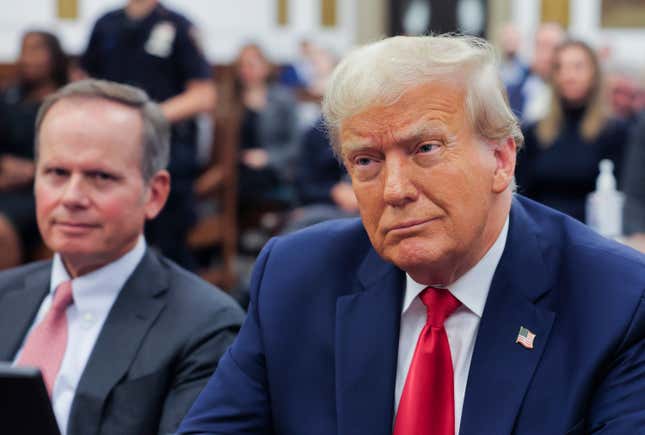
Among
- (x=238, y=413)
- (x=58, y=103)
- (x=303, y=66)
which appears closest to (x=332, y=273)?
(x=238, y=413)

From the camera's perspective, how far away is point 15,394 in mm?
1560

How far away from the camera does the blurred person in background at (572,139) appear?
5.03 meters

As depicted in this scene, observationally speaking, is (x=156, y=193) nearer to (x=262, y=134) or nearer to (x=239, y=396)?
(x=239, y=396)

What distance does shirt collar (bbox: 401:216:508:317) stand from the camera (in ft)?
5.82

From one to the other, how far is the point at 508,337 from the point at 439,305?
0.40 feet

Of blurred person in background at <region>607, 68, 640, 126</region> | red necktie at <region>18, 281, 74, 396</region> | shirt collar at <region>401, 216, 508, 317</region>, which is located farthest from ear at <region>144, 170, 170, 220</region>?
blurred person in background at <region>607, 68, 640, 126</region>

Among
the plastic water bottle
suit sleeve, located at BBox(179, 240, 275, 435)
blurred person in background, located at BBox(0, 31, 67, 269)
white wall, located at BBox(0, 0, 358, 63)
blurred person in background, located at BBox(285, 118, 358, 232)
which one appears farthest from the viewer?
white wall, located at BBox(0, 0, 358, 63)

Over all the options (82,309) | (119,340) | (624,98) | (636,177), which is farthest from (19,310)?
(624,98)

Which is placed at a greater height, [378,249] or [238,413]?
[378,249]

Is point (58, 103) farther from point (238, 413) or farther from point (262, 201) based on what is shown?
point (262, 201)

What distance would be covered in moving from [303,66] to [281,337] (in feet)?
37.6

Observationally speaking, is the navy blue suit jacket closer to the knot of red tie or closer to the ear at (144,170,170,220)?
the knot of red tie

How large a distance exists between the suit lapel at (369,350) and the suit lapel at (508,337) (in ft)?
0.47

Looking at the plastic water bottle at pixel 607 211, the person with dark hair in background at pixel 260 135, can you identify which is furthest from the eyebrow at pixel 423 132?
the person with dark hair in background at pixel 260 135
